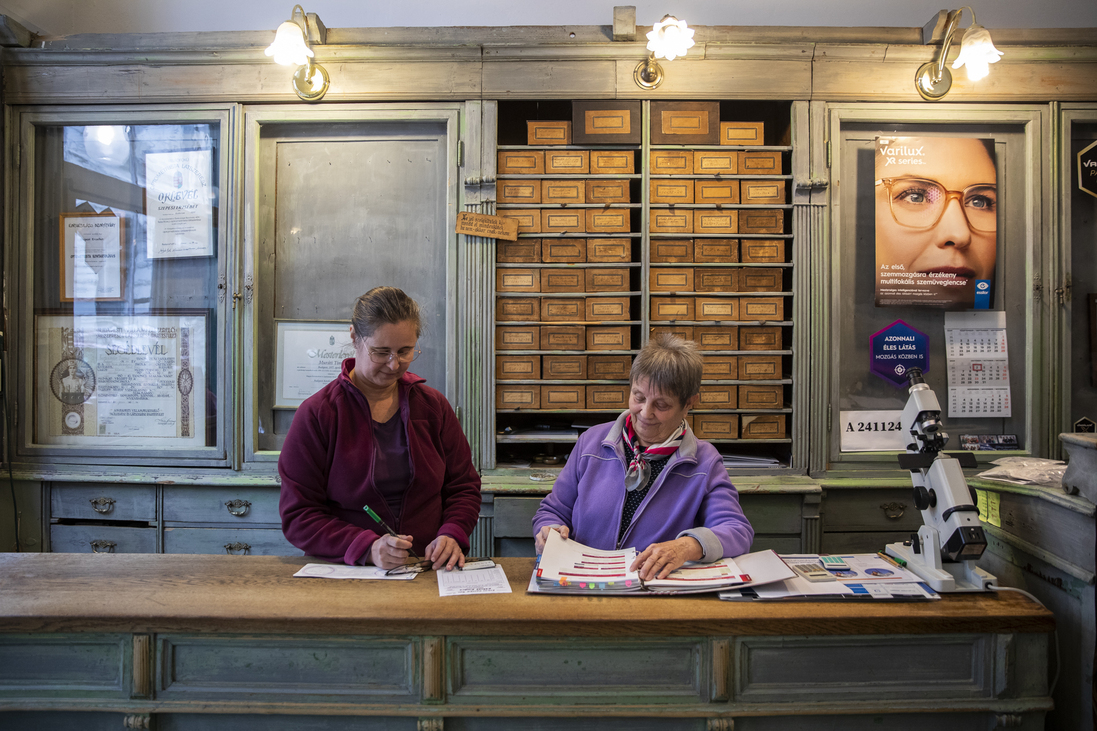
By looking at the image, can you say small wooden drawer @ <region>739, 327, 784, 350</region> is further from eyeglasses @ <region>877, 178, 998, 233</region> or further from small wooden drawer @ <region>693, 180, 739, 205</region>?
eyeglasses @ <region>877, 178, 998, 233</region>

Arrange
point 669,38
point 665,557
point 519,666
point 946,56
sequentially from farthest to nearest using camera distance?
point 946,56 < point 669,38 < point 665,557 < point 519,666

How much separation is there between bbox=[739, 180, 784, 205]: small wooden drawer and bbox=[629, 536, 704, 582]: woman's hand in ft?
6.00

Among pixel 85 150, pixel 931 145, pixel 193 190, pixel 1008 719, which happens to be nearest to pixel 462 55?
pixel 193 190

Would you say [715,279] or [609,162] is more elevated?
[609,162]

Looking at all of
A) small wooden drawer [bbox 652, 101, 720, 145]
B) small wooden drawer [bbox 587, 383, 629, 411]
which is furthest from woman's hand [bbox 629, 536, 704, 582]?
small wooden drawer [bbox 652, 101, 720, 145]

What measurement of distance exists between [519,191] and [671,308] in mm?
901

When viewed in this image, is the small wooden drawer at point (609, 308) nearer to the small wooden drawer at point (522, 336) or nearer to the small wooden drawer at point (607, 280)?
the small wooden drawer at point (607, 280)

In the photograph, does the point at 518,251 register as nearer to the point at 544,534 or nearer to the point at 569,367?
the point at 569,367

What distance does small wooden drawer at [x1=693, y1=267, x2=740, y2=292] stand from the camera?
8.98 ft

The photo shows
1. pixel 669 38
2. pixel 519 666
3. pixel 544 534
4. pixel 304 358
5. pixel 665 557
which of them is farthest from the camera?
pixel 304 358

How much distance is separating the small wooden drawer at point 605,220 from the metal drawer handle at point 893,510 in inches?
68.7

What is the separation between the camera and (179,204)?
2.85m

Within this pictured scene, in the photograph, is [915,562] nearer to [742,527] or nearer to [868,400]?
[742,527]

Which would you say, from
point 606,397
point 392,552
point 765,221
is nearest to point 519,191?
point 606,397
